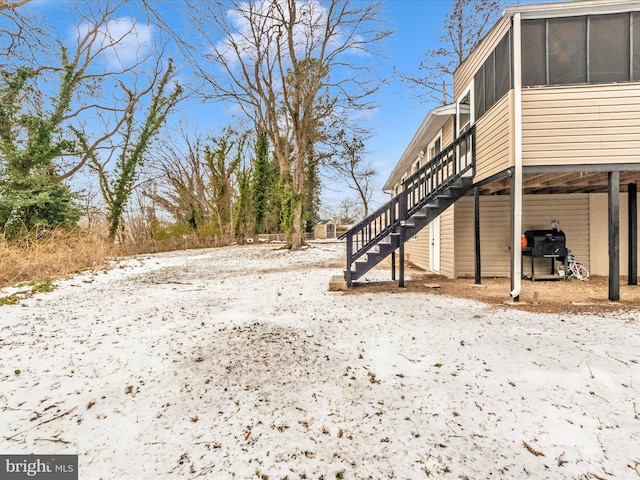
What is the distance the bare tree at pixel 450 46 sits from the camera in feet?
46.4

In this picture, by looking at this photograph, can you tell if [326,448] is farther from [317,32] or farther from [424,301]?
[317,32]

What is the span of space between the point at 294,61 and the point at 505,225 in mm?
12616

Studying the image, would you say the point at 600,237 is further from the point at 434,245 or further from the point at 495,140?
the point at 495,140

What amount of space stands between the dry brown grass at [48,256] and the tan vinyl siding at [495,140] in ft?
33.1

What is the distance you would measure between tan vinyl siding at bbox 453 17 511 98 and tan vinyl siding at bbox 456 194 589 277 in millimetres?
2823

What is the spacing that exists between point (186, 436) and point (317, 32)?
17.2 metres

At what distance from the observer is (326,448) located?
1.82m

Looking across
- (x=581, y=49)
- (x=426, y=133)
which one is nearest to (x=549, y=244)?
(x=581, y=49)

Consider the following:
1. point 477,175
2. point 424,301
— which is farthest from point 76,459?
point 477,175

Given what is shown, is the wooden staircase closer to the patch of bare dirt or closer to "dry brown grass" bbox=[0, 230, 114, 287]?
the patch of bare dirt

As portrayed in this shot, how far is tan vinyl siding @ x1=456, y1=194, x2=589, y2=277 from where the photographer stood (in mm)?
7309

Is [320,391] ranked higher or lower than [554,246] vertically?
lower

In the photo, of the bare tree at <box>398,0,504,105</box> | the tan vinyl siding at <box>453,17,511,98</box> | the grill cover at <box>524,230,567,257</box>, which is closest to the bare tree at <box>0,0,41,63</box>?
the tan vinyl siding at <box>453,17,511,98</box>

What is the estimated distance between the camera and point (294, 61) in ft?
48.6
